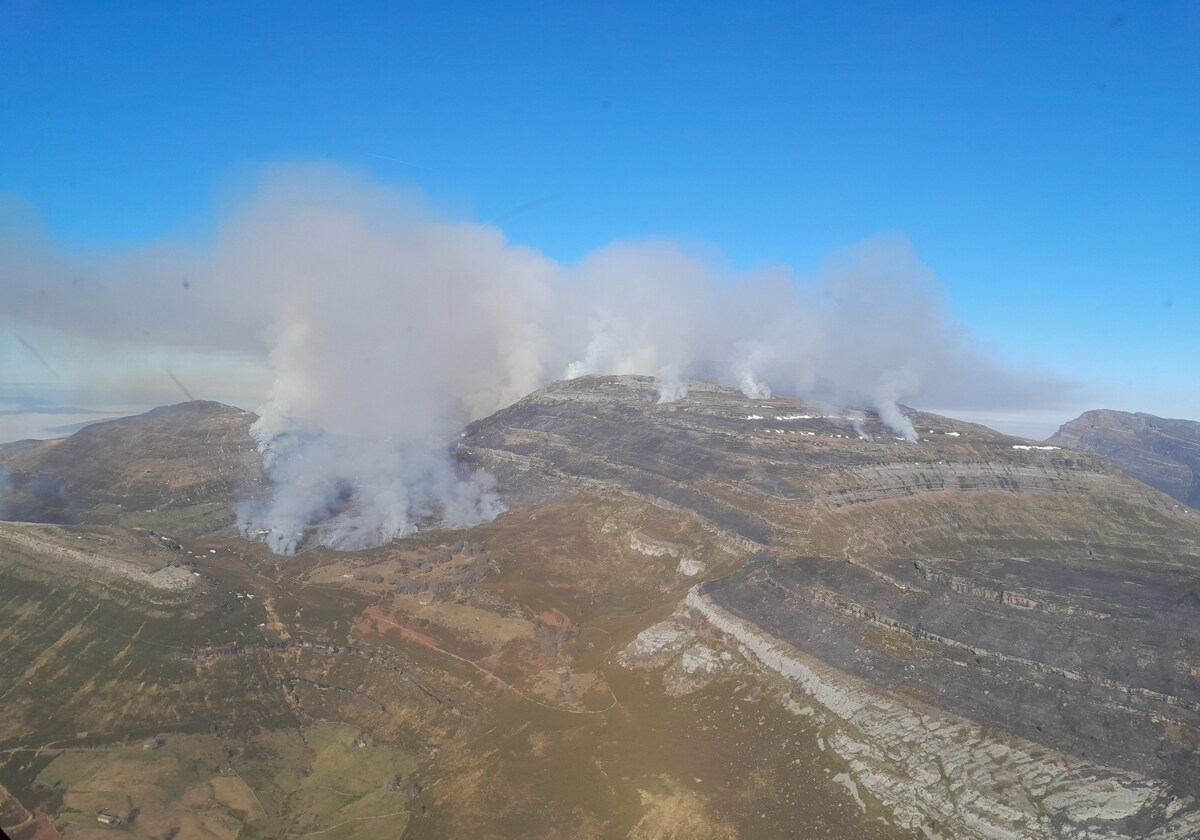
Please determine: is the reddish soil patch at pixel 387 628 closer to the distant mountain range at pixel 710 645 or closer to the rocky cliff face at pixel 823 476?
the distant mountain range at pixel 710 645

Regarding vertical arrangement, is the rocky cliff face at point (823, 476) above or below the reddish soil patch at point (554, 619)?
above

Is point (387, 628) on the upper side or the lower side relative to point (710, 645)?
lower

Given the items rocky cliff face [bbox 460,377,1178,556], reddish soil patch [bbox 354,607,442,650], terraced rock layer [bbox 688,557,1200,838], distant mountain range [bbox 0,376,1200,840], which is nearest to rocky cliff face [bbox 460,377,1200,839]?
terraced rock layer [bbox 688,557,1200,838]

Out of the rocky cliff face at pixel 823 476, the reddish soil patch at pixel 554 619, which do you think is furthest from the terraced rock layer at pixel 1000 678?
the rocky cliff face at pixel 823 476

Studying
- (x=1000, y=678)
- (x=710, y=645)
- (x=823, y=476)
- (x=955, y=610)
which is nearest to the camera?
(x=1000, y=678)

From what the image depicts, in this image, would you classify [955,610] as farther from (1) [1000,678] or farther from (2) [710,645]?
(2) [710,645]

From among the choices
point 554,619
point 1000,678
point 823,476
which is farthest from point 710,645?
point 823,476

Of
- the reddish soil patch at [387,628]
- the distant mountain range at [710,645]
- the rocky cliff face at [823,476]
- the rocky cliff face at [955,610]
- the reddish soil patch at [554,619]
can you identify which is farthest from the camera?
the rocky cliff face at [823,476]

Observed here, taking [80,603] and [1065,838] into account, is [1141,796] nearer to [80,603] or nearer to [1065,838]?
[1065,838]

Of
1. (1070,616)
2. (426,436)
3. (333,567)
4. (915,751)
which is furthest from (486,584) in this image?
(426,436)

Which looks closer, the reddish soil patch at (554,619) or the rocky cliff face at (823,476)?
the reddish soil patch at (554,619)

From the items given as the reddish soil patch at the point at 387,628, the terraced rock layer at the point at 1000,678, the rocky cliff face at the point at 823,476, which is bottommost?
the reddish soil patch at the point at 387,628
